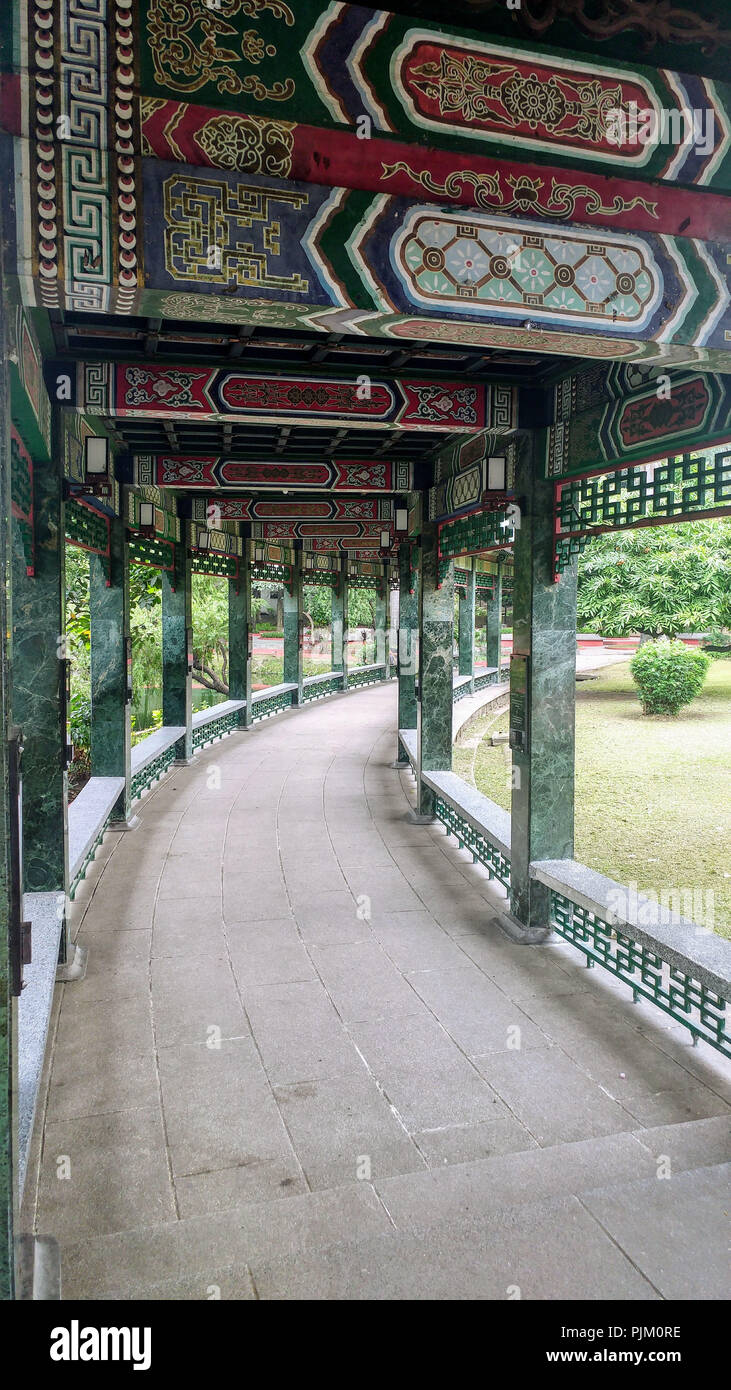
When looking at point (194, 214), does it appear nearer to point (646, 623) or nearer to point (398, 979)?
point (398, 979)

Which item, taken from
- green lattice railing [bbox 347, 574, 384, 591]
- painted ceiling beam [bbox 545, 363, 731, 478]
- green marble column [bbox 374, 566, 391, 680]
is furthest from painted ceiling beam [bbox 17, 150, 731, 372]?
green marble column [bbox 374, 566, 391, 680]

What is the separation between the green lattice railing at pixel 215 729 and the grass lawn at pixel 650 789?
4135 millimetres

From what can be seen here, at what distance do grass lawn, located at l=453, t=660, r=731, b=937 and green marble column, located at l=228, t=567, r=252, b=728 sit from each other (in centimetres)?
408

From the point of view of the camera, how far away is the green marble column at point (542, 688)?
5797 millimetres

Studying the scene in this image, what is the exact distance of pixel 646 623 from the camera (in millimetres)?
17547

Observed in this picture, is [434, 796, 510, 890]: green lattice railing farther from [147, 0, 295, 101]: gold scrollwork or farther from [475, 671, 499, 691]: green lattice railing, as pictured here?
[475, 671, 499, 691]: green lattice railing

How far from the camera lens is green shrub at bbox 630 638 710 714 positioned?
53.9 feet

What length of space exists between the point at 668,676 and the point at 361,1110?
14.3 metres

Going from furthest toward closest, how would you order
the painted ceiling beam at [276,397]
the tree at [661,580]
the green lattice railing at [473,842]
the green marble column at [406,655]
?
the tree at [661,580] → the green marble column at [406,655] → the green lattice railing at [473,842] → the painted ceiling beam at [276,397]

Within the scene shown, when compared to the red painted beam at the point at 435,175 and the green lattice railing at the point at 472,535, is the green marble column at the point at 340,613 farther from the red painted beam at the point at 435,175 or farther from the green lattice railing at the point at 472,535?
the red painted beam at the point at 435,175

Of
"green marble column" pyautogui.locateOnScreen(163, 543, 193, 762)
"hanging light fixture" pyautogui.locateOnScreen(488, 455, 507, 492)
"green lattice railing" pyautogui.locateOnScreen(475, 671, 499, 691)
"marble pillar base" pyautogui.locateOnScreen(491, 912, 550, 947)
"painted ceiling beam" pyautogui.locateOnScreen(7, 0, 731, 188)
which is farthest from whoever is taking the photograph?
"green lattice railing" pyautogui.locateOnScreen(475, 671, 499, 691)

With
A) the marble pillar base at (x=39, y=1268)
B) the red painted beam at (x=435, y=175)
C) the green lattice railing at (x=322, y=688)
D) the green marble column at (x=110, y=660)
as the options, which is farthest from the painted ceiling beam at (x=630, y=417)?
the green lattice railing at (x=322, y=688)
